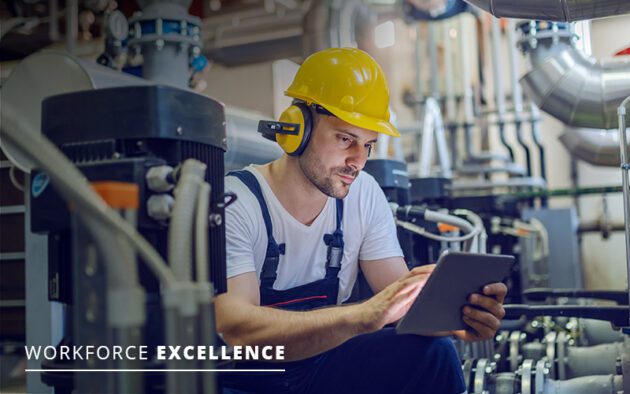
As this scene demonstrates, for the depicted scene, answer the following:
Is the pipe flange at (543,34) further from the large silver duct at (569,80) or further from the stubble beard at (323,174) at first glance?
the stubble beard at (323,174)

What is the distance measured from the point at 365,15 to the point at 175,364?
3.86 meters

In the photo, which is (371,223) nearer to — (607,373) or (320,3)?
(607,373)

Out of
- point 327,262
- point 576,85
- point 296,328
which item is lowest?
point 296,328

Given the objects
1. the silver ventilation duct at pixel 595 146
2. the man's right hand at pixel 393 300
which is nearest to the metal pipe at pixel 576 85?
the silver ventilation duct at pixel 595 146

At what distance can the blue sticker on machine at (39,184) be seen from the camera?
4.36 ft

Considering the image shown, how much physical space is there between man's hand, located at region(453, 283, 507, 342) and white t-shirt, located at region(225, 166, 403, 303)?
0.46 m

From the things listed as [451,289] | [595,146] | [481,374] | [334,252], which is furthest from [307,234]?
[595,146]

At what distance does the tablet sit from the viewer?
1.53 metres

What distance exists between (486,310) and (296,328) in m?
0.42

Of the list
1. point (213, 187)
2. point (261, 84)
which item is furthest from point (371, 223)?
point (261, 84)

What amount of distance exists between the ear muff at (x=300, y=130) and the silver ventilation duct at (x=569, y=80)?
166cm

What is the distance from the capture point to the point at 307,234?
1988mm

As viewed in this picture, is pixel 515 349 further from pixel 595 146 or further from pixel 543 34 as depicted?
pixel 595 146

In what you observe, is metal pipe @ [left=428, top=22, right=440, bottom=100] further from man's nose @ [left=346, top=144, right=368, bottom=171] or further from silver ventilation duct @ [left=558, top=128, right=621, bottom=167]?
man's nose @ [left=346, top=144, right=368, bottom=171]
